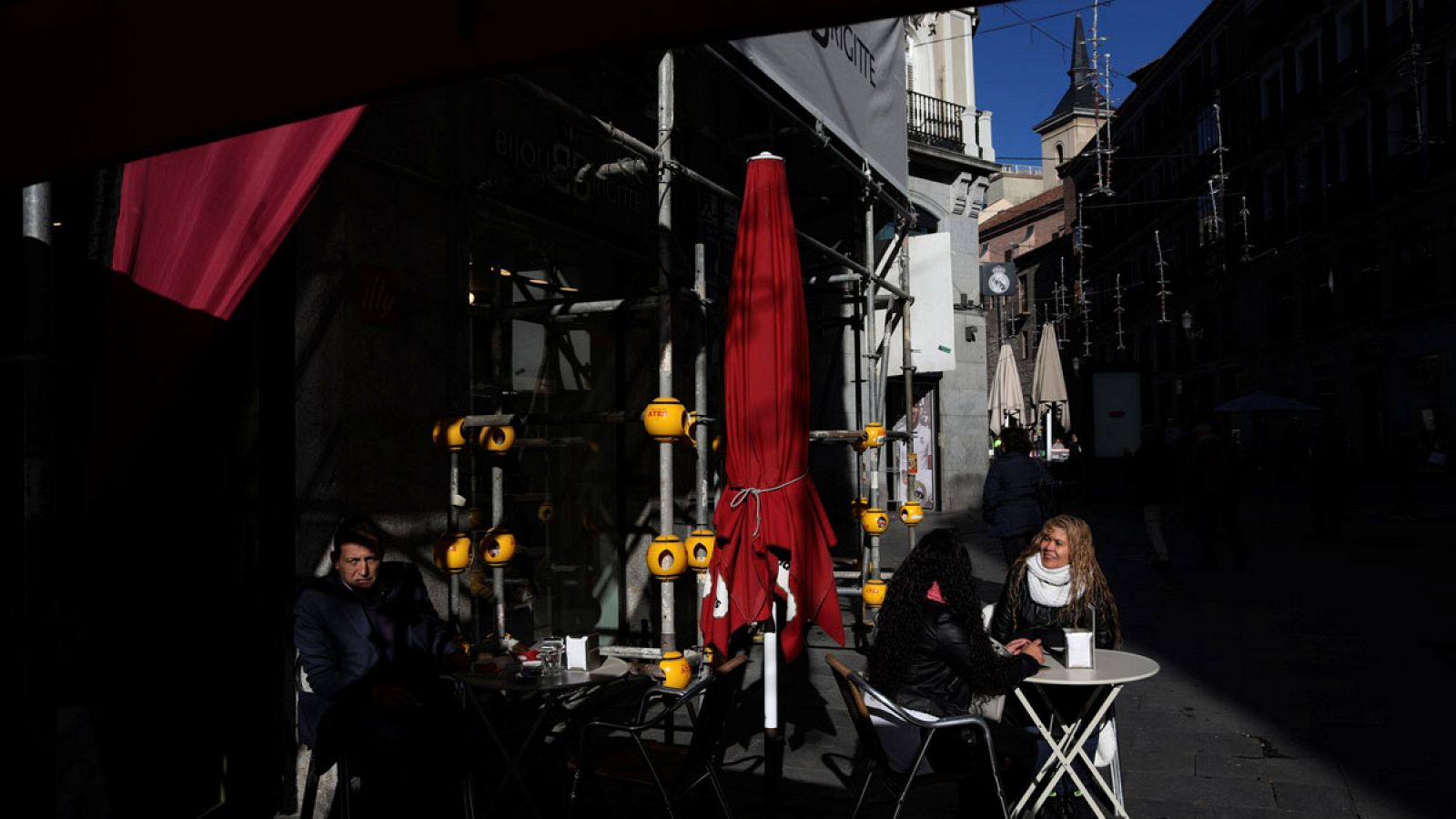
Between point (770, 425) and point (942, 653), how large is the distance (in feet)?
6.46

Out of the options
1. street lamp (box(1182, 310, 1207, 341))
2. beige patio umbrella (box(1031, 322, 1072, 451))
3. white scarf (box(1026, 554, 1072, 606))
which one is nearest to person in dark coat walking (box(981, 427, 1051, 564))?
white scarf (box(1026, 554, 1072, 606))

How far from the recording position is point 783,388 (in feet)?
19.6

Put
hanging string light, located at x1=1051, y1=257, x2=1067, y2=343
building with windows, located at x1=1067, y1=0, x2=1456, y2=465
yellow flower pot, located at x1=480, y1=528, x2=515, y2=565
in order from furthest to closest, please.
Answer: hanging string light, located at x1=1051, y1=257, x2=1067, y2=343 → building with windows, located at x1=1067, y1=0, x2=1456, y2=465 → yellow flower pot, located at x1=480, y1=528, x2=515, y2=565

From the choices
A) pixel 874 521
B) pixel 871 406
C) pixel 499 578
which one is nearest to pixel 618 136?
pixel 499 578

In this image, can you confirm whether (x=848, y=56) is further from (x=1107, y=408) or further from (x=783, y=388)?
(x=1107, y=408)

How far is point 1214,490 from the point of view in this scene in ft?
40.4

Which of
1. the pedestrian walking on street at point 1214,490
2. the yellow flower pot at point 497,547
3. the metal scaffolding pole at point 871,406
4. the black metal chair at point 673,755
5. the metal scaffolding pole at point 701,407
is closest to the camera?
the black metal chair at point 673,755

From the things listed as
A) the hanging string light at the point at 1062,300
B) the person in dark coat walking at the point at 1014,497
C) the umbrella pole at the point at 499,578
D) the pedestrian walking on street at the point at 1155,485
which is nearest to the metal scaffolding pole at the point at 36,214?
the umbrella pole at the point at 499,578

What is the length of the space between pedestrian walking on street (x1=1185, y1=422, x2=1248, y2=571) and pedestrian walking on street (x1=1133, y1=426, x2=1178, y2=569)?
1.69 ft

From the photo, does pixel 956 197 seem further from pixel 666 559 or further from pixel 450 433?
pixel 450 433

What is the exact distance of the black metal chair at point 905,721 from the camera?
156 inches

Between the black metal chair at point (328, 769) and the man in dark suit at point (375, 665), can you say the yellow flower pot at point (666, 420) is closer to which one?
the man in dark suit at point (375, 665)

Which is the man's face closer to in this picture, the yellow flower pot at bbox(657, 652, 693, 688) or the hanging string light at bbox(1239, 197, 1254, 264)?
the yellow flower pot at bbox(657, 652, 693, 688)

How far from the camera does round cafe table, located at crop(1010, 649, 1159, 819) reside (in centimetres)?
428
